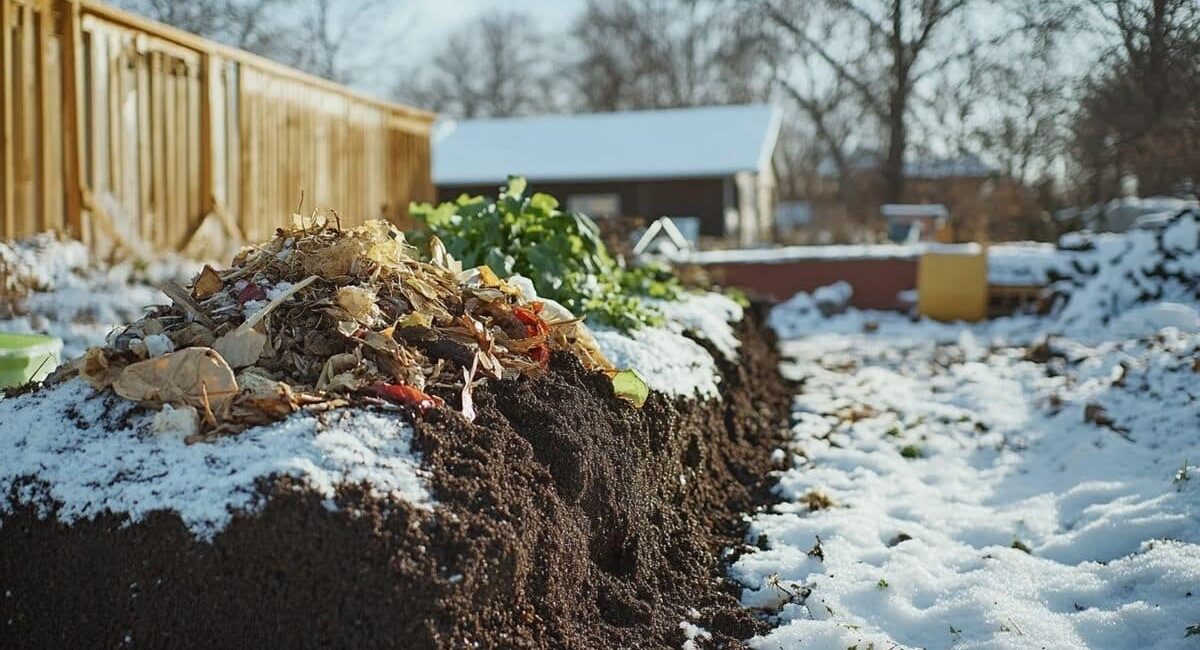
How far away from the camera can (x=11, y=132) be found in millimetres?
7109

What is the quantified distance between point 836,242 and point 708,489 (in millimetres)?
18804

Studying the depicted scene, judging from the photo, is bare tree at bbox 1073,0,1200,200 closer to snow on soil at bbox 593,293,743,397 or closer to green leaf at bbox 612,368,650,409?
snow on soil at bbox 593,293,743,397

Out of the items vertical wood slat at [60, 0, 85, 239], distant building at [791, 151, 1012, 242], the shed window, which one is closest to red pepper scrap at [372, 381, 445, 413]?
vertical wood slat at [60, 0, 85, 239]

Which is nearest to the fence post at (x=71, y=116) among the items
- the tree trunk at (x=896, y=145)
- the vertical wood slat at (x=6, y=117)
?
the vertical wood slat at (x=6, y=117)

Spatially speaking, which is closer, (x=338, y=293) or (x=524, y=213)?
(x=338, y=293)

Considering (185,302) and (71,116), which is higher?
(71,116)

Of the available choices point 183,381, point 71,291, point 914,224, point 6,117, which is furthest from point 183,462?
point 914,224

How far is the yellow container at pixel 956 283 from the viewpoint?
12875mm

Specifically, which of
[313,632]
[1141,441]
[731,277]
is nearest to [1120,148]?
[731,277]

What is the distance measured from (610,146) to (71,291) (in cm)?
1995

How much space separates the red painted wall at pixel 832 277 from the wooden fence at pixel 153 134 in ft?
17.3

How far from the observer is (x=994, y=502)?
5.31 metres

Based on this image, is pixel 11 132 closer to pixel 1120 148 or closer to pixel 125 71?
pixel 125 71

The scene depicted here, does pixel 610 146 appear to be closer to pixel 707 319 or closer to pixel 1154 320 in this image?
pixel 1154 320
